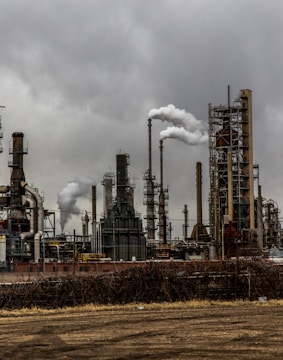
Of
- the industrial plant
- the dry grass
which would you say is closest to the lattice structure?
the industrial plant

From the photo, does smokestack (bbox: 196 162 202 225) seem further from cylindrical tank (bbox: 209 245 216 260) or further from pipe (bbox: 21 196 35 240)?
pipe (bbox: 21 196 35 240)

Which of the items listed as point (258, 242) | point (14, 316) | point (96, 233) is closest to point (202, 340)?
point (14, 316)

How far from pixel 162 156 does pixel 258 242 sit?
89.1 ft

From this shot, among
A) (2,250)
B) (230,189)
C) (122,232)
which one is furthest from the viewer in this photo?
(122,232)

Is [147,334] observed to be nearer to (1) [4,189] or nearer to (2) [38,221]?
(2) [38,221]

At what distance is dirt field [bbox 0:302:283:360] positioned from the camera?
17.4m

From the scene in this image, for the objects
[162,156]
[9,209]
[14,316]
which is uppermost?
[162,156]

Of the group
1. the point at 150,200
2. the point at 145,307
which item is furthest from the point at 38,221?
the point at 145,307

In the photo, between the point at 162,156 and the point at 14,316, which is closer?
the point at 14,316

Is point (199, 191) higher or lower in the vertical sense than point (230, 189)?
higher

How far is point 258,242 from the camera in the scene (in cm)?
7544

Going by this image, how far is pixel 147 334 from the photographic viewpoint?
20547mm

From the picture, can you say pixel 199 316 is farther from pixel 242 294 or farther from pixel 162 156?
pixel 162 156

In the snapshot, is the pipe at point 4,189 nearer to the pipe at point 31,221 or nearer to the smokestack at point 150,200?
the pipe at point 31,221
